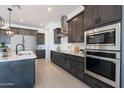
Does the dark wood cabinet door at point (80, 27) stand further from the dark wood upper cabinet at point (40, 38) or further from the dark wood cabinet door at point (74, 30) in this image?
the dark wood upper cabinet at point (40, 38)

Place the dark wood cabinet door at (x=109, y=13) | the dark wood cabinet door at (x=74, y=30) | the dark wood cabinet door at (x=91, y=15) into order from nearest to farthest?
the dark wood cabinet door at (x=109, y=13) → the dark wood cabinet door at (x=91, y=15) → the dark wood cabinet door at (x=74, y=30)

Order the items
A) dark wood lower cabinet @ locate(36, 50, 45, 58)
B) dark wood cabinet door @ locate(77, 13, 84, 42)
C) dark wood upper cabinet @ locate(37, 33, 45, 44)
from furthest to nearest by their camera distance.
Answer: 1. dark wood upper cabinet @ locate(37, 33, 45, 44)
2. dark wood lower cabinet @ locate(36, 50, 45, 58)
3. dark wood cabinet door @ locate(77, 13, 84, 42)

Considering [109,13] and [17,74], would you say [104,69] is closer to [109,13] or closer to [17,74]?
[109,13]

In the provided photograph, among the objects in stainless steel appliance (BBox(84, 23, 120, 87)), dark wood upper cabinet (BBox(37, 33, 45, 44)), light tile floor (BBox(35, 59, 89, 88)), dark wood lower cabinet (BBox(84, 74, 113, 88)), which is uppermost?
dark wood upper cabinet (BBox(37, 33, 45, 44))

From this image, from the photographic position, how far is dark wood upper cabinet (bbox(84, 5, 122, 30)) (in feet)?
7.32

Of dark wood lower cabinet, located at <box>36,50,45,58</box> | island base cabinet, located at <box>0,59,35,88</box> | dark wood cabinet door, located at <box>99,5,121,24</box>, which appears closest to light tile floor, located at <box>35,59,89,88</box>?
island base cabinet, located at <box>0,59,35,88</box>

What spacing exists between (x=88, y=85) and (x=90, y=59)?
2.59 feet

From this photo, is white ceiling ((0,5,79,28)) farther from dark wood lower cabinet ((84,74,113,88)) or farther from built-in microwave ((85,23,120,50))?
dark wood lower cabinet ((84,74,113,88))

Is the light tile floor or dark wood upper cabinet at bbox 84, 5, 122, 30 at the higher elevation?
dark wood upper cabinet at bbox 84, 5, 122, 30

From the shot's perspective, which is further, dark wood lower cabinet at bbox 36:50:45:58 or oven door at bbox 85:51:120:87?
dark wood lower cabinet at bbox 36:50:45:58

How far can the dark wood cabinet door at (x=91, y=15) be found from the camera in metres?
2.96

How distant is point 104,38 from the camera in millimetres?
2592

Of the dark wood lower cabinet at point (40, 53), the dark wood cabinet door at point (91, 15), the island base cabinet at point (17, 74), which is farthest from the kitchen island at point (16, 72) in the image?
the dark wood lower cabinet at point (40, 53)

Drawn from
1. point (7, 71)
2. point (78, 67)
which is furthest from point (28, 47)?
point (7, 71)
